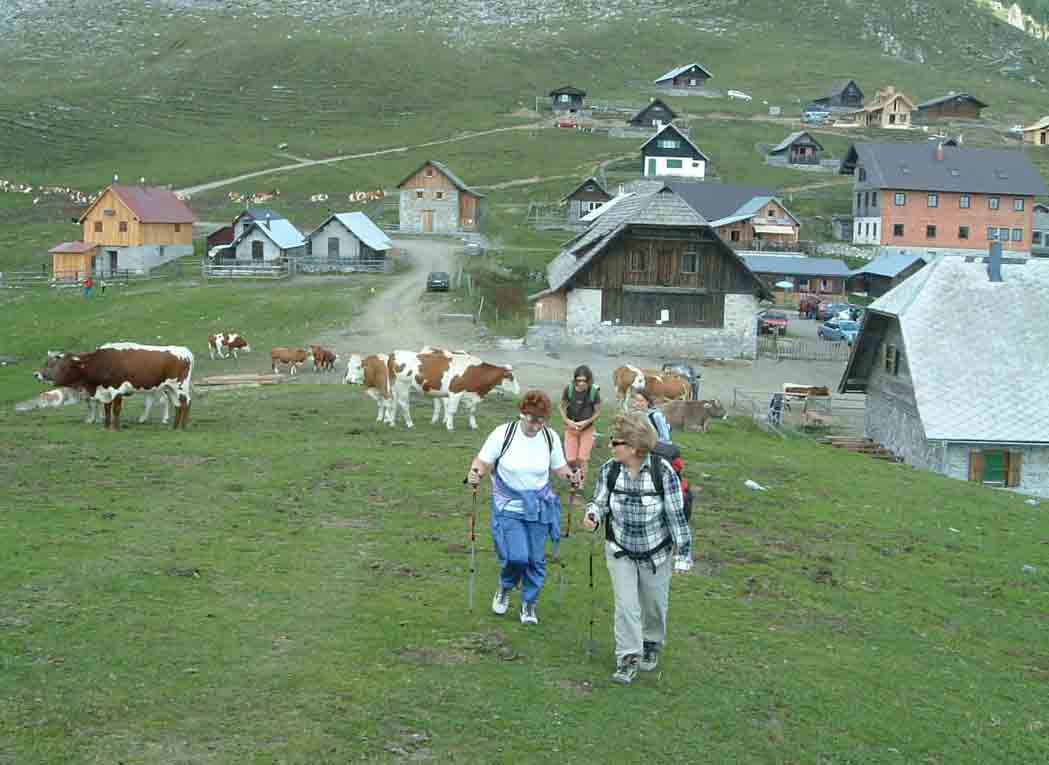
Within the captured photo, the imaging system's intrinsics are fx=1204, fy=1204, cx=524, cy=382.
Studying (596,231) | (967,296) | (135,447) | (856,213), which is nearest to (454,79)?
(856,213)

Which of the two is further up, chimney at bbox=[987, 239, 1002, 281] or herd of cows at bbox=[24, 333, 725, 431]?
chimney at bbox=[987, 239, 1002, 281]

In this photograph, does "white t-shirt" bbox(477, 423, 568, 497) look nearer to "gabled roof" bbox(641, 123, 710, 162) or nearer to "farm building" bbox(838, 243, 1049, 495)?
"farm building" bbox(838, 243, 1049, 495)

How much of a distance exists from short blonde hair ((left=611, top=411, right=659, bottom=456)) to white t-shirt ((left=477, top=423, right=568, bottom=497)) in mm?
1472

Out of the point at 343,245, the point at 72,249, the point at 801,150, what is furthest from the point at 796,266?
the point at 72,249

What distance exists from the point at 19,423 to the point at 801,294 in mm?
70266

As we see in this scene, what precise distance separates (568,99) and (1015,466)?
133 metres

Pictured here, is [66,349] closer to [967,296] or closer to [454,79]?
[967,296]

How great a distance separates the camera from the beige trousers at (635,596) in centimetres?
1075

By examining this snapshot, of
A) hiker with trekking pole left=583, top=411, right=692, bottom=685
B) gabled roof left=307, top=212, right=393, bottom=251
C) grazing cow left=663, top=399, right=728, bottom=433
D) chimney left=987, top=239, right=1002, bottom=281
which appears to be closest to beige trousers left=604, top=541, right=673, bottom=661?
hiker with trekking pole left=583, top=411, right=692, bottom=685

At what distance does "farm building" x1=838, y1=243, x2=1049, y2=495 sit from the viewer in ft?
114

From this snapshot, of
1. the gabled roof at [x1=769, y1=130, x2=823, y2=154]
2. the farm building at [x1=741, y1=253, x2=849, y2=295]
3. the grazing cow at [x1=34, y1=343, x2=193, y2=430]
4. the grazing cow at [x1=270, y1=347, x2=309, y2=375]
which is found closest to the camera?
the grazing cow at [x1=34, y1=343, x2=193, y2=430]

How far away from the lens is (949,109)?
167 metres

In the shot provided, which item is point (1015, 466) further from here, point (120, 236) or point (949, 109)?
point (949, 109)

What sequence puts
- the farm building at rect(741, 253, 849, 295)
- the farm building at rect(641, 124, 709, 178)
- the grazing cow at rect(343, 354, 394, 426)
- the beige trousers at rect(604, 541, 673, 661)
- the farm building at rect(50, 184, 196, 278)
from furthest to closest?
the farm building at rect(641, 124, 709, 178), the farm building at rect(741, 253, 849, 295), the farm building at rect(50, 184, 196, 278), the grazing cow at rect(343, 354, 394, 426), the beige trousers at rect(604, 541, 673, 661)
